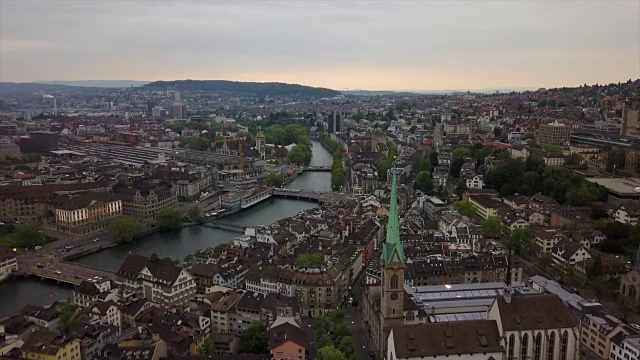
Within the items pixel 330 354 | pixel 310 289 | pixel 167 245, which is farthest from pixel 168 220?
pixel 330 354

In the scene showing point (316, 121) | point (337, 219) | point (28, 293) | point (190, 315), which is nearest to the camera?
point (190, 315)

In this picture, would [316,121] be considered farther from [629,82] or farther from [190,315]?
[190,315]

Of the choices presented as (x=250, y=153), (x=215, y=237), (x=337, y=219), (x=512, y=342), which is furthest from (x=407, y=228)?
(x=250, y=153)

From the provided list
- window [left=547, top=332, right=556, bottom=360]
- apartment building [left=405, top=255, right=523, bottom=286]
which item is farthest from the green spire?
apartment building [left=405, top=255, right=523, bottom=286]

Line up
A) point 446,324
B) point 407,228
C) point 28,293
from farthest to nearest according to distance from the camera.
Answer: point 407,228 → point 28,293 → point 446,324

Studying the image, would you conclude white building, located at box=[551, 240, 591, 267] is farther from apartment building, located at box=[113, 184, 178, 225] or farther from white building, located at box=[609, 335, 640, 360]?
apartment building, located at box=[113, 184, 178, 225]

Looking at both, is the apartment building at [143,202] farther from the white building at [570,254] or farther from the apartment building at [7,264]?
the white building at [570,254]

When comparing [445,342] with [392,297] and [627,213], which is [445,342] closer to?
[392,297]
